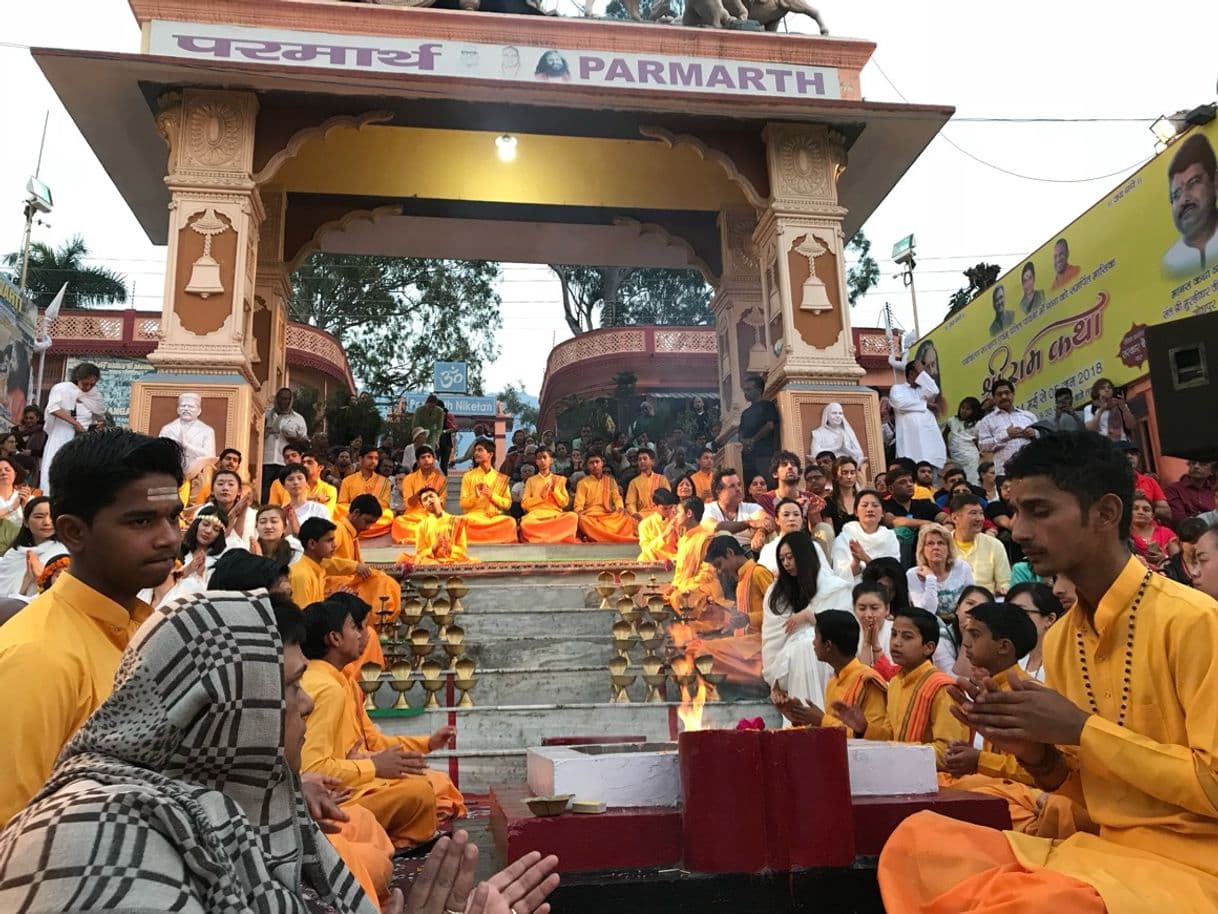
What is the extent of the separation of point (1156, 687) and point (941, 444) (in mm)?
10206

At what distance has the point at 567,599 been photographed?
789 cm

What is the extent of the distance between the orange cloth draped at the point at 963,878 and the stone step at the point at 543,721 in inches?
143

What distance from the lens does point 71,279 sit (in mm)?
25203

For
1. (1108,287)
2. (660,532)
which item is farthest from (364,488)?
(1108,287)

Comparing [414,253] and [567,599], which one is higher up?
Answer: [414,253]

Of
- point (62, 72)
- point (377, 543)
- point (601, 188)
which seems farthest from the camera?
point (601, 188)

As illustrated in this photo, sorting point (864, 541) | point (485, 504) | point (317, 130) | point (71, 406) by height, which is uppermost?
point (317, 130)

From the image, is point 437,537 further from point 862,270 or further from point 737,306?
point 862,270

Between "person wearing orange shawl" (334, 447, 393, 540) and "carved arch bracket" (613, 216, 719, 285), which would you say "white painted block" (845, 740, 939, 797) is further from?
"carved arch bracket" (613, 216, 719, 285)

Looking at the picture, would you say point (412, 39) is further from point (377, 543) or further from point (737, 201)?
point (377, 543)

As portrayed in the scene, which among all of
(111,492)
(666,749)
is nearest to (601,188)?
(666,749)

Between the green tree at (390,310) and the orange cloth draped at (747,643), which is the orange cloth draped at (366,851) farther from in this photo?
the green tree at (390,310)

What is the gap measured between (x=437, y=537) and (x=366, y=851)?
7.09 meters

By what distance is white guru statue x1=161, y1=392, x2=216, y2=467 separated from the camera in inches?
366
